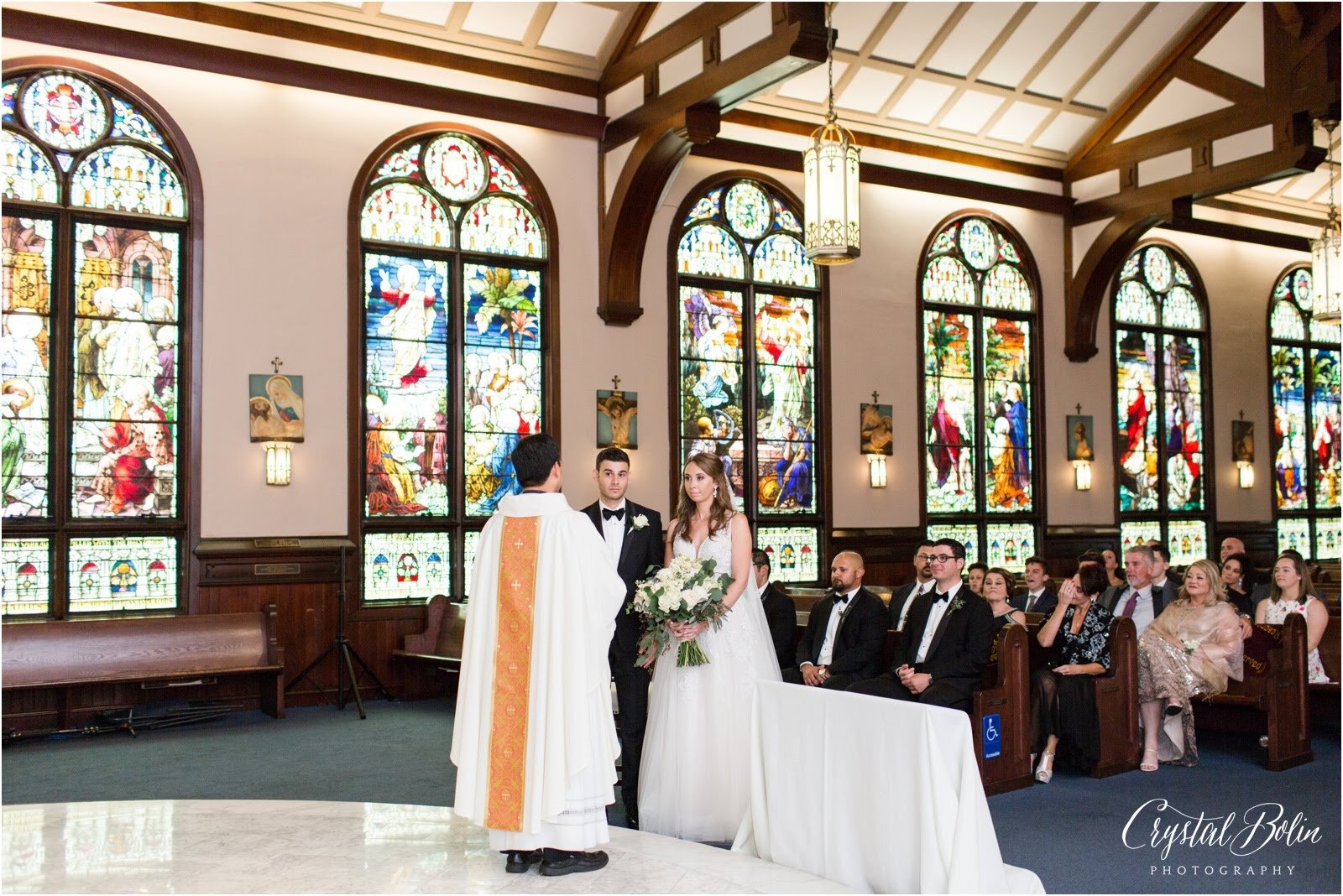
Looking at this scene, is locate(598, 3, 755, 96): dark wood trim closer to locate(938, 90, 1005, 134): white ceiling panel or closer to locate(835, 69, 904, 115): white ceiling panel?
locate(835, 69, 904, 115): white ceiling panel

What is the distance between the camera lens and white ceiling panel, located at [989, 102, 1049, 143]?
13258mm

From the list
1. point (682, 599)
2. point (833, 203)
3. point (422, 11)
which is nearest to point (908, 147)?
point (833, 203)

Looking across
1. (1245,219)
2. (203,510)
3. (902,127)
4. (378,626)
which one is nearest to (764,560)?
(378,626)

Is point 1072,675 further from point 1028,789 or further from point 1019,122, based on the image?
point 1019,122

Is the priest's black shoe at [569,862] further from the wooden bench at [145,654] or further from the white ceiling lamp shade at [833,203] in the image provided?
the white ceiling lamp shade at [833,203]

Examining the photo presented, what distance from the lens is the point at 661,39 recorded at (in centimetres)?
1036

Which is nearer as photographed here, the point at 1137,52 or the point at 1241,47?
the point at 1241,47

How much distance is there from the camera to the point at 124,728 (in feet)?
27.5

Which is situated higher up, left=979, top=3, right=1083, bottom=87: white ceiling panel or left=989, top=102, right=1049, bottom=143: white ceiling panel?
left=979, top=3, right=1083, bottom=87: white ceiling panel

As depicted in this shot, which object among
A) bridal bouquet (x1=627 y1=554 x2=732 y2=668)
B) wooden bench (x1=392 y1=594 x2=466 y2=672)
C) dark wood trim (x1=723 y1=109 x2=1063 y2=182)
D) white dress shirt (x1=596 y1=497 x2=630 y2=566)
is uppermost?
dark wood trim (x1=723 y1=109 x2=1063 y2=182)

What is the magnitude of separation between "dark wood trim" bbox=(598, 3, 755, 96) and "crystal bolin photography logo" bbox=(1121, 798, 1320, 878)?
6.40m

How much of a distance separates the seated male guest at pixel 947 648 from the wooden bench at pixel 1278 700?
1.73 metres

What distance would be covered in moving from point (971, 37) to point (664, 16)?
11.3 feet

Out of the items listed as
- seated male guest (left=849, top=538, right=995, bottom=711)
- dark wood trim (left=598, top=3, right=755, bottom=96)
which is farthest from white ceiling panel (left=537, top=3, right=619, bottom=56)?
seated male guest (left=849, top=538, right=995, bottom=711)
